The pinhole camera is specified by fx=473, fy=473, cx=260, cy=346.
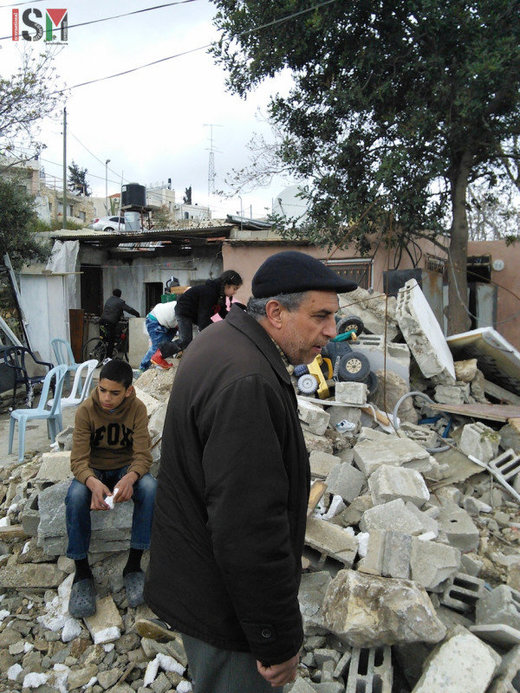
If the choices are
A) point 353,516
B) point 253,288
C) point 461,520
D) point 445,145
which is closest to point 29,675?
point 353,516

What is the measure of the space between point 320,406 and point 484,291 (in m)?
6.65

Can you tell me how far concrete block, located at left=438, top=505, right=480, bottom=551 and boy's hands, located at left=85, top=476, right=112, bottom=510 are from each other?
229 cm

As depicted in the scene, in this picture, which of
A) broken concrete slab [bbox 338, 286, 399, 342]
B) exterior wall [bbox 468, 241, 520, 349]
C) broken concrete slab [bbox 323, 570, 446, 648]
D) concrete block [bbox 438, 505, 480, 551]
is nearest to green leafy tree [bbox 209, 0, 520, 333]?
broken concrete slab [bbox 338, 286, 399, 342]

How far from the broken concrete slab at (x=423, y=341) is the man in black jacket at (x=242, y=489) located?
15.6 ft

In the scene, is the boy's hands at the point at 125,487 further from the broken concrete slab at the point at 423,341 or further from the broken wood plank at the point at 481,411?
the broken concrete slab at the point at 423,341

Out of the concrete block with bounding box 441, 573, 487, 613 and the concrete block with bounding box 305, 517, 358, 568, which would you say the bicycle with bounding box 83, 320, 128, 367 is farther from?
the concrete block with bounding box 441, 573, 487, 613

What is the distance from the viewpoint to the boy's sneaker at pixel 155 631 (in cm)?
242

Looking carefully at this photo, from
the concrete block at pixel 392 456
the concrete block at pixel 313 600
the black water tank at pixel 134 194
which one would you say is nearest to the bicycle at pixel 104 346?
the black water tank at pixel 134 194

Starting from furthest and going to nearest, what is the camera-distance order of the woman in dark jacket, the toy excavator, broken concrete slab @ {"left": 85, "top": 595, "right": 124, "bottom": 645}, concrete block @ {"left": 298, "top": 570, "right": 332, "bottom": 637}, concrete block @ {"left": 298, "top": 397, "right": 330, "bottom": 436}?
1. the woman in dark jacket
2. the toy excavator
3. concrete block @ {"left": 298, "top": 397, "right": 330, "bottom": 436}
4. broken concrete slab @ {"left": 85, "top": 595, "right": 124, "bottom": 645}
5. concrete block @ {"left": 298, "top": 570, "right": 332, "bottom": 637}

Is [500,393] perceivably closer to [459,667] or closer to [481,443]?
[481,443]

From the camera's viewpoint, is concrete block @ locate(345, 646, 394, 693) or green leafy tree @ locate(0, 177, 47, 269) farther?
green leafy tree @ locate(0, 177, 47, 269)

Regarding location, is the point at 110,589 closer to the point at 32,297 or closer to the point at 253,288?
the point at 253,288

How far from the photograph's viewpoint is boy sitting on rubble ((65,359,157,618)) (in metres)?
2.72

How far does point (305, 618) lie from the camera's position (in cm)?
242
